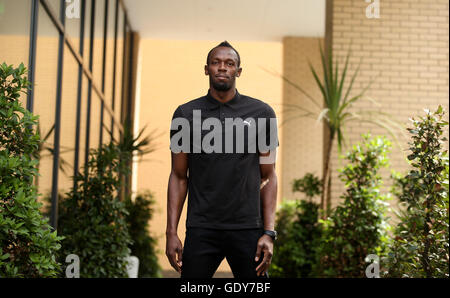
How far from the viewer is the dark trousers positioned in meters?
2.21

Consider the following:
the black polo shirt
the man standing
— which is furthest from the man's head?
the black polo shirt

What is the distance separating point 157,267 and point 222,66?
6.36 metres

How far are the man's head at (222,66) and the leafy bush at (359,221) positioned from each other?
10.1 feet

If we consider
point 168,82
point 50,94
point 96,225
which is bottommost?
point 96,225

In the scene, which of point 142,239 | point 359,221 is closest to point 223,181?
point 359,221

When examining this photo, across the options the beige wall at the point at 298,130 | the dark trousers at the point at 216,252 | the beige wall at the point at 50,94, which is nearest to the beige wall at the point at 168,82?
the beige wall at the point at 298,130

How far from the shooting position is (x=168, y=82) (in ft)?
36.4

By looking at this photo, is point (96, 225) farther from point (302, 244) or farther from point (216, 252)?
point (216, 252)

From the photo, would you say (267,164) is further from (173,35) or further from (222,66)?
(173,35)

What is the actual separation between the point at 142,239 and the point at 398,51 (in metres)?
4.15

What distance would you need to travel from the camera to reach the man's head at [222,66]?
7.57 ft

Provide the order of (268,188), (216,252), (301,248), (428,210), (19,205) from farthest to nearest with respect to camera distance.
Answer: (301,248) < (428,210) < (19,205) < (268,188) < (216,252)

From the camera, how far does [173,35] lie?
421 inches
